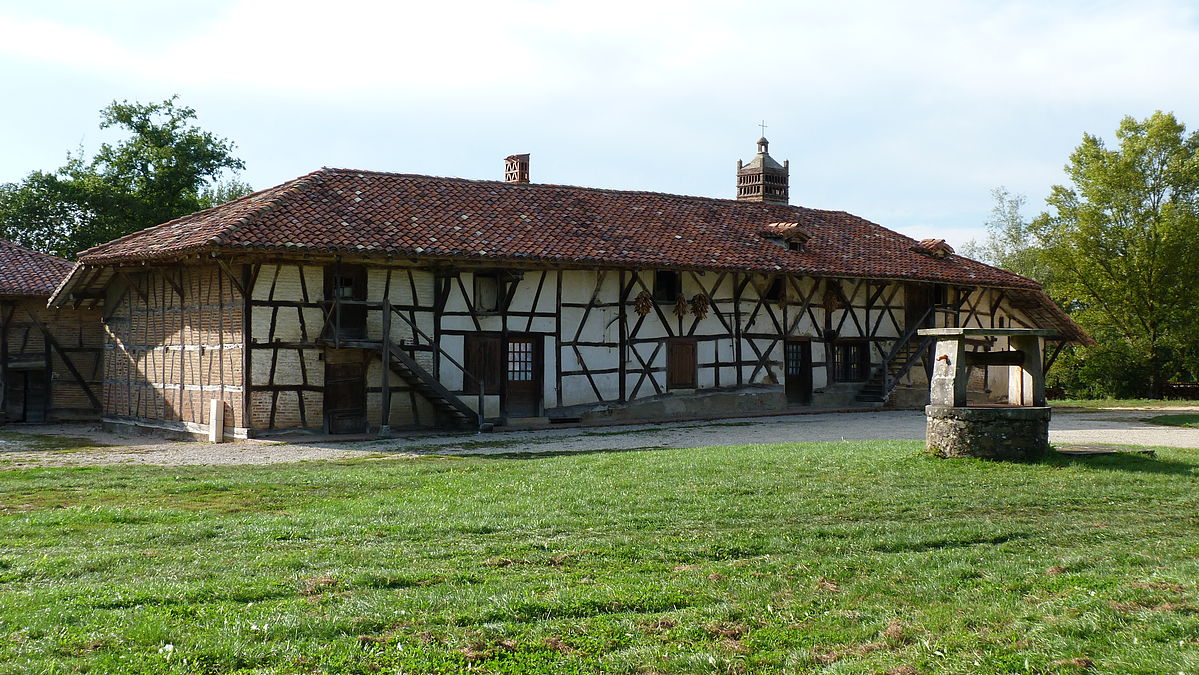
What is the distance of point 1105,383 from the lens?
38281 millimetres

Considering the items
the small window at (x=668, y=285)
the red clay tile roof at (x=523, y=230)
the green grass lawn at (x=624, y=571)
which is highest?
the red clay tile roof at (x=523, y=230)

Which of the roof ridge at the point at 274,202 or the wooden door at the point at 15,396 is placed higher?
the roof ridge at the point at 274,202

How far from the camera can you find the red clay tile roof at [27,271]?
88.7ft

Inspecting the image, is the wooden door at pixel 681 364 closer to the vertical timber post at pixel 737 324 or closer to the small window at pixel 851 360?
the vertical timber post at pixel 737 324

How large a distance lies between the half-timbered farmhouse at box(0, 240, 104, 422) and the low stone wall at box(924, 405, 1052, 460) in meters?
22.9

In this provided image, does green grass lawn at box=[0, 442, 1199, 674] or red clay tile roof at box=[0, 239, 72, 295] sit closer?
green grass lawn at box=[0, 442, 1199, 674]

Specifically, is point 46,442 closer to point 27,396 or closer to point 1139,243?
point 27,396

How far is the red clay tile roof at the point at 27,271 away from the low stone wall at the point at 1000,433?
919 inches

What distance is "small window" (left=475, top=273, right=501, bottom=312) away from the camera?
2344 centimetres

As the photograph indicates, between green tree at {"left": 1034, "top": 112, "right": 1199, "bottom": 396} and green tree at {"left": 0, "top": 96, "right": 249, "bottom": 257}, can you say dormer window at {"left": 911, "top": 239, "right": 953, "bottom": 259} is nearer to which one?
green tree at {"left": 1034, "top": 112, "right": 1199, "bottom": 396}

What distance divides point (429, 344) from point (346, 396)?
204 cm

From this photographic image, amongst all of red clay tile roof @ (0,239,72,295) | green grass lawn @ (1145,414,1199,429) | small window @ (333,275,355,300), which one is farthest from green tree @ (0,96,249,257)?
green grass lawn @ (1145,414,1199,429)

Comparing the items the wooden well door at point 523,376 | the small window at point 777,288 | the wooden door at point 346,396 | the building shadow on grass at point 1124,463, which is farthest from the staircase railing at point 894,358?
the building shadow on grass at point 1124,463

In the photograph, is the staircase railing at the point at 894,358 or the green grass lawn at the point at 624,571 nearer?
the green grass lawn at the point at 624,571
